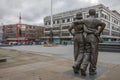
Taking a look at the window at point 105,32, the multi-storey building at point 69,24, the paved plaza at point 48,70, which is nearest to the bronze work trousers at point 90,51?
the paved plaza at point 48,70

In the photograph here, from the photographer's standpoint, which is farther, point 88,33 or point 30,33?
point 30,33

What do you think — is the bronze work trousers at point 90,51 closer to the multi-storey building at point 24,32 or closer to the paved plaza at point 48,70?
the paved plaza at point 48,70

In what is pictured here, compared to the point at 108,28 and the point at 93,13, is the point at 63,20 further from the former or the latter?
the point at 93,13

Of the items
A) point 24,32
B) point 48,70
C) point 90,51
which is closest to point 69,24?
point 24,32

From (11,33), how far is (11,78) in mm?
67857

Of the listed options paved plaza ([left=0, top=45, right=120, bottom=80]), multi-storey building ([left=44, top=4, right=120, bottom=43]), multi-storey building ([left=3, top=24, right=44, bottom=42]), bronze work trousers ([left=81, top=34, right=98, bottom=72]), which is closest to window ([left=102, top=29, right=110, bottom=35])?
multi-storey building ([left=44, top=4, right=120, bottom=43])

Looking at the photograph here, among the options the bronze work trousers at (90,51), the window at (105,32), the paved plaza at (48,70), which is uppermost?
the window at (105,32)

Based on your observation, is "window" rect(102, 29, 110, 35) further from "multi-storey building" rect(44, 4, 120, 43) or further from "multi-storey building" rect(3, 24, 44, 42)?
"multi-storey building" rect(3, 24, 44, 42)

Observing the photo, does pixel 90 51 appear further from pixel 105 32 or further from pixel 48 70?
pixel 105 32

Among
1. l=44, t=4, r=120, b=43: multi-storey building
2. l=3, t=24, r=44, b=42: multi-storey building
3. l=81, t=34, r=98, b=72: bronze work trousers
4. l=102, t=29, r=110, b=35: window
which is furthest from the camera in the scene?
l=3, t=24, r=44, b=42: multi-storey building

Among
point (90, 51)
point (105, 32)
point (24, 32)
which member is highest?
point (24, 32)

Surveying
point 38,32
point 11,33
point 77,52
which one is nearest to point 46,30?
point 38,32

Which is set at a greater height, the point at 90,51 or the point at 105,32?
the point at 105,32

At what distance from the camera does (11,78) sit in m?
4.05
